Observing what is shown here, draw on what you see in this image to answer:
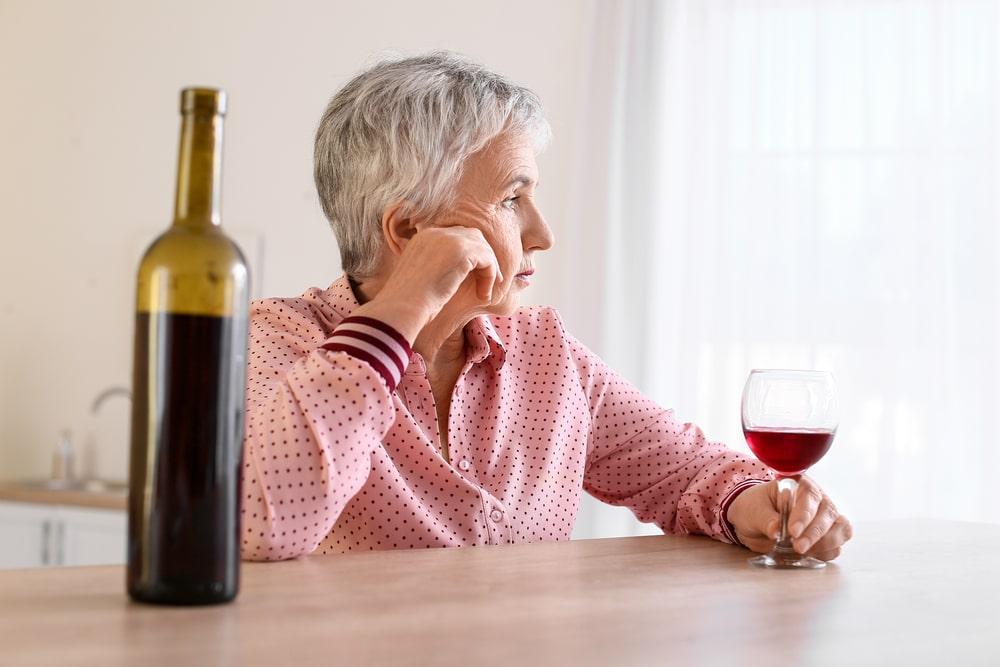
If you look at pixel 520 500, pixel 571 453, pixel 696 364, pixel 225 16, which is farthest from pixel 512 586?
pixel 225 16

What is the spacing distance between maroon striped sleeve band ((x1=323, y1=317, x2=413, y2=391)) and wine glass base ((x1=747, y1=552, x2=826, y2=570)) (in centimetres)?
44

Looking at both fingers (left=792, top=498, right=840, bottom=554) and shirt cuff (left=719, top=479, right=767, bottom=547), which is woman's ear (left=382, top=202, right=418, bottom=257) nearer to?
shirt cuff (left=719, top=479, right=767, bottom=547)

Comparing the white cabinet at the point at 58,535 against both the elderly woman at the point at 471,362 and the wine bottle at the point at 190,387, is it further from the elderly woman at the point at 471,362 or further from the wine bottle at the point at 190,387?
the wine bottle at the point at 190,387

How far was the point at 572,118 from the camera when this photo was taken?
13.0 ft

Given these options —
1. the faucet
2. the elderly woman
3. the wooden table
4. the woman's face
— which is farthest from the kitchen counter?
the wooden table

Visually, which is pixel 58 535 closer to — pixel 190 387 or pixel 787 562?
pixel 787 562

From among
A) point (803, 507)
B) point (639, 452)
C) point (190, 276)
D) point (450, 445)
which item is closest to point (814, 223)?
point (639, 452)

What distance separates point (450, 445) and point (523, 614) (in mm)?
783

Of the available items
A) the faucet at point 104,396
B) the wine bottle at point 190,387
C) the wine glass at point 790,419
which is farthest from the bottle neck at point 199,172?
the faucet at point 104,396

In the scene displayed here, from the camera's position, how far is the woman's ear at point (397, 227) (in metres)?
1.72

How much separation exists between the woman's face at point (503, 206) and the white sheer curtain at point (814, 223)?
83.4 inches

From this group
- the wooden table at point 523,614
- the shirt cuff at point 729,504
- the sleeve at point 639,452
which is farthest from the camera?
the sleeve at point 639,452

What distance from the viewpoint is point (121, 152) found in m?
4.52

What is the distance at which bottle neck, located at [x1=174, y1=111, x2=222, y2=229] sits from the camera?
0.79m
